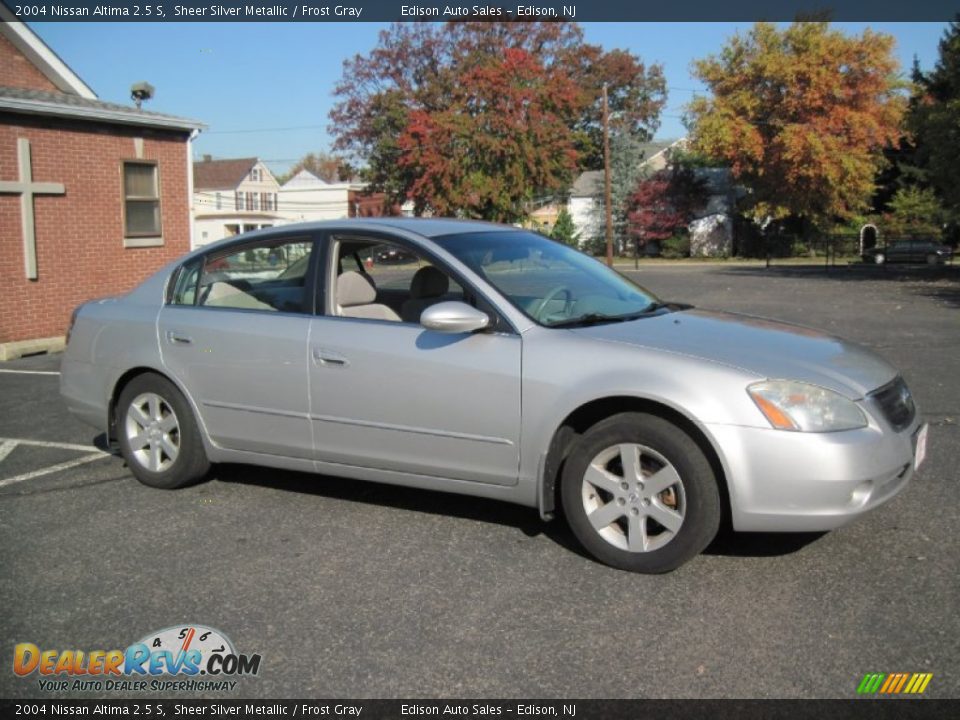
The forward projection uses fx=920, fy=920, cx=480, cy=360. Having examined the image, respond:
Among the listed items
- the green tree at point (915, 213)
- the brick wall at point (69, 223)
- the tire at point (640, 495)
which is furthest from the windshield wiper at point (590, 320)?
the green tree at point (915, 213)

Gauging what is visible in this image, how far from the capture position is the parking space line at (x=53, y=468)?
5926mm

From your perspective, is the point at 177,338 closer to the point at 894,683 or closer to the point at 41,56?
the point at 894,683

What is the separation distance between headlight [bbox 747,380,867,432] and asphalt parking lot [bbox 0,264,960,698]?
0.70 meters

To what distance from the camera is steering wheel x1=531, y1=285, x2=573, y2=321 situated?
181 inches

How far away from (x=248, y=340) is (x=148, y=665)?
2.16 meters

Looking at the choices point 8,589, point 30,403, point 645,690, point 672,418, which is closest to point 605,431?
point 672,418

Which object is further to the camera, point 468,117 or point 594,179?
point 594,179

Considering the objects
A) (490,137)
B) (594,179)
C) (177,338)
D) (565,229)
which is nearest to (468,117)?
(490,137)

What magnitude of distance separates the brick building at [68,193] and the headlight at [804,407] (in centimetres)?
1190

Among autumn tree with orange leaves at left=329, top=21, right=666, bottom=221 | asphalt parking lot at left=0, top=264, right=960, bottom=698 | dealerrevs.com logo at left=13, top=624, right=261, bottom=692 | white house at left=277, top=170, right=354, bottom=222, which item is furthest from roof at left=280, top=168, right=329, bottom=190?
dealerrevs.com logo at left=13, top=624, right=261, bottom=692

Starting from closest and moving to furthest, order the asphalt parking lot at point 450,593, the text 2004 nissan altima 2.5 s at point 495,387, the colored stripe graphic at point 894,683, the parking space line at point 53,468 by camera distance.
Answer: the colored stripe graphic at point 894,683, the asphalt parking lot at point 450,593, the text 2004 nissan altima 2.5 s at point 495,387, the parking space line at point 53,468

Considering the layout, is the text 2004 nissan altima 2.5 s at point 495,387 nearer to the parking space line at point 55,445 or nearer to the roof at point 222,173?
the parking space line at point 55,445

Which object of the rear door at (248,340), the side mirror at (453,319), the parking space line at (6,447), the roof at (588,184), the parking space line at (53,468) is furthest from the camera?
the roof at (588,184)

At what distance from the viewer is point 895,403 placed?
421 cm
